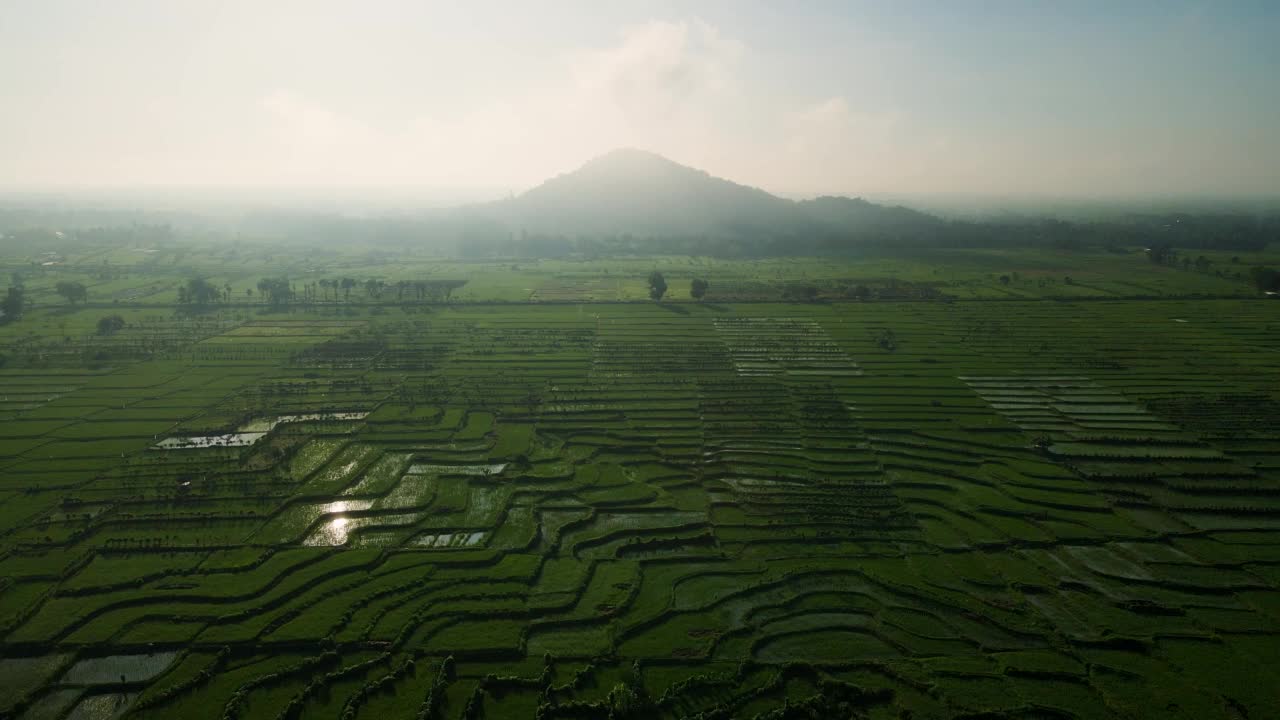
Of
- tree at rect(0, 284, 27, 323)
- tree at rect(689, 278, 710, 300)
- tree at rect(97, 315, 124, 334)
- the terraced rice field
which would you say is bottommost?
the terraced rice field

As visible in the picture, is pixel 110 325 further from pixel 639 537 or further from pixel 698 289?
pixel 639 537

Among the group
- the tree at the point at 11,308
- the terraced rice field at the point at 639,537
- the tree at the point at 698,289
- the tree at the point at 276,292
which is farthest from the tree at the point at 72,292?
the tree at the point at 698,289

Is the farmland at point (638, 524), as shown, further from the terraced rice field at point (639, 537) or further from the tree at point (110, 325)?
the tree at point (110, 325)

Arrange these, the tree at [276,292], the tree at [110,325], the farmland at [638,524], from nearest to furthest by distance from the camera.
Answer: the farmland at [638,524] < the tree at [110,325] < the tree at [276,292]

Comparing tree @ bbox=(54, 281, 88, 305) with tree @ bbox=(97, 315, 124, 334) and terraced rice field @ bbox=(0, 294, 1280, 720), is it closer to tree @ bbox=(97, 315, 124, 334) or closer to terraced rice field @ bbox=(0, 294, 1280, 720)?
tree @ bbox=(97, 315, 124, 334)

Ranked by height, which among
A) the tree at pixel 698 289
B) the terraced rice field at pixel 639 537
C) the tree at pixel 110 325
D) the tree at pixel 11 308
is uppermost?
the tree at pixel 698 289

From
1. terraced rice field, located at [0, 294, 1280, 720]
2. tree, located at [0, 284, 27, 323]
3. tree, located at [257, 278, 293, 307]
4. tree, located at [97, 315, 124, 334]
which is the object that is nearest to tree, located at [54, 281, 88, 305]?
tree, located at [0, 284, 27, 323]

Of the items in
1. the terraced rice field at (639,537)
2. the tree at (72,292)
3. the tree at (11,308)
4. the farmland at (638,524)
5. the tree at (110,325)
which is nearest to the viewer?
the terraced rice field at (639,537)
